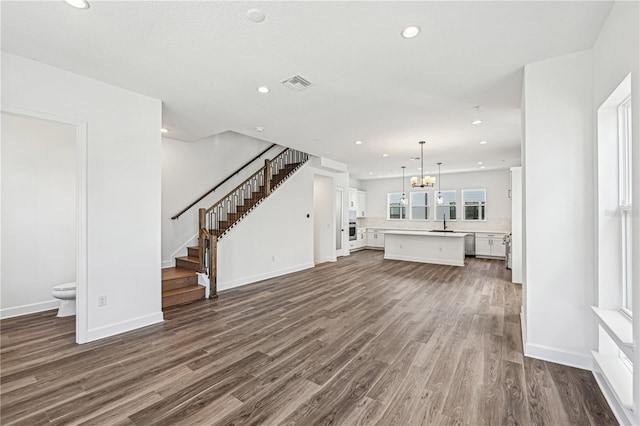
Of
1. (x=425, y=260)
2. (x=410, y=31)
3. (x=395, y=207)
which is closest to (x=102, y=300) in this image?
(x=410, y=31)

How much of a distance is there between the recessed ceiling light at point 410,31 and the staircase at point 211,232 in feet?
13.1

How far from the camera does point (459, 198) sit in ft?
32.5

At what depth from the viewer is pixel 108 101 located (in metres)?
3.25

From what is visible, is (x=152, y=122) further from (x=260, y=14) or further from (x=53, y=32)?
(x=260, y=14)

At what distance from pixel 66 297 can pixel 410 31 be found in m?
5.11

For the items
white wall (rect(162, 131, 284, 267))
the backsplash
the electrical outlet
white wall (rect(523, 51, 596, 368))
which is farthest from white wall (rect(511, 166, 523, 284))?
the electrical outlet

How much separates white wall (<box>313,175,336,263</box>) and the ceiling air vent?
198 inches

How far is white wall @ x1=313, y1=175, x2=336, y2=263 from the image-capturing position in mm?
8383

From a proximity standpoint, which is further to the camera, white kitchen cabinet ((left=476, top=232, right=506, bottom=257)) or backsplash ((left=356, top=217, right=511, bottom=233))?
backsplash ((left=356, top=217, right=511, bottom=233))

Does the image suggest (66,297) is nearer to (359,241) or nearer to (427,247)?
(427,247)

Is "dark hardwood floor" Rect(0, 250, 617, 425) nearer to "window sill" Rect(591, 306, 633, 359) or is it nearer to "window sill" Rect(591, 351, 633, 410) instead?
"window sill" Rect(591, 351, 633, 410)

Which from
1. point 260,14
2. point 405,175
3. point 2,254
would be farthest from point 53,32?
point 405,175

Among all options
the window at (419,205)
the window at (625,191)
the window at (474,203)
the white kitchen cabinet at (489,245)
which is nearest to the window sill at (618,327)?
the window at (625,191)

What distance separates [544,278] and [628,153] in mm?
1229
